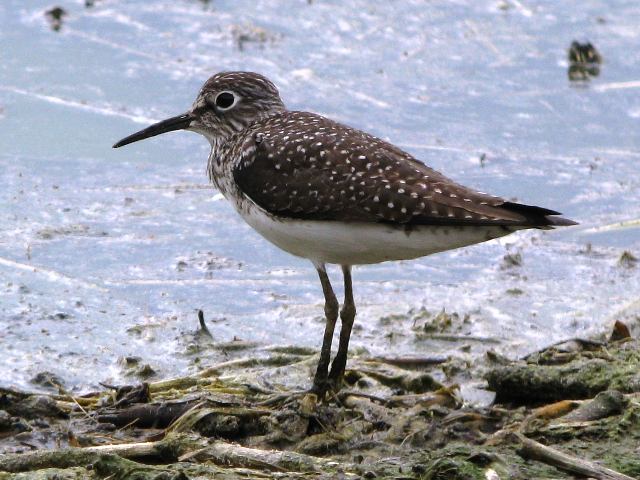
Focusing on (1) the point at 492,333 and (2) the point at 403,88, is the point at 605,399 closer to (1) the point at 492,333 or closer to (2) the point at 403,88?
(1) the point at 492,333

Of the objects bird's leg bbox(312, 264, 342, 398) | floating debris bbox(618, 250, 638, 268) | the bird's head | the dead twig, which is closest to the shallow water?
floating debris bbox(618, 250, 638, 268)

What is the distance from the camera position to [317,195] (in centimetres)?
666

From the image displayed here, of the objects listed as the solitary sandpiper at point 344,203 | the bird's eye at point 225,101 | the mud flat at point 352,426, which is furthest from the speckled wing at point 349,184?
the mud flat at point 352,426

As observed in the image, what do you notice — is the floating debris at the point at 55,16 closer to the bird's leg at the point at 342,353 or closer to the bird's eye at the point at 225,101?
the bird's eye at the point at 225,101

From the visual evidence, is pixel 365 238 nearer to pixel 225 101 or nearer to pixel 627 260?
pixel 225 101

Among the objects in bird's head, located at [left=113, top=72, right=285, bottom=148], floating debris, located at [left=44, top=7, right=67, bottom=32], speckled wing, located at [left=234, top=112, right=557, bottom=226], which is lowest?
speckled wing, located at [left=234, top=112, right=557, bottom=226]

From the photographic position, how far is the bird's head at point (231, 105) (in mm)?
7703

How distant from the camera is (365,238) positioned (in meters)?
6.56

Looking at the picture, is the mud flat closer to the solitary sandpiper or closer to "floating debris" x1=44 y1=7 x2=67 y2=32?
the solitary sandpiper

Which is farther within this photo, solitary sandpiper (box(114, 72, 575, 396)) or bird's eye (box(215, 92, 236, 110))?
bird's eye (box(215, 92, 236, 110))

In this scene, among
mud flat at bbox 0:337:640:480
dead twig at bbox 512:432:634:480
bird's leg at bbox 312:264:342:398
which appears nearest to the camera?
dead twig at bbox 512:432:634:480

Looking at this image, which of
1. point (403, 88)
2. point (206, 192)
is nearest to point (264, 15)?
point (403, 88)

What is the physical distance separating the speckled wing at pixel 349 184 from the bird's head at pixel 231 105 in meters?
0.51

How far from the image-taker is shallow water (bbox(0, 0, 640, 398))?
8422 mm
